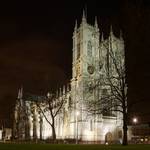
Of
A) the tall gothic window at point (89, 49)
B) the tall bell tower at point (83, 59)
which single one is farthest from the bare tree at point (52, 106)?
the tall gothic window at point (89, 49)

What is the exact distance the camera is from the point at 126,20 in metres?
36.3

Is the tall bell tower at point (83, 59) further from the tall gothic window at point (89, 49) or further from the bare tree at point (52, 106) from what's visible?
the bare tree at point (52, 106)

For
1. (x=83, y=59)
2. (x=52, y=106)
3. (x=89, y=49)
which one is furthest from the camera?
(x=89, y=49)

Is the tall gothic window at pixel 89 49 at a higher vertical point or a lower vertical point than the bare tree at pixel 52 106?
higher

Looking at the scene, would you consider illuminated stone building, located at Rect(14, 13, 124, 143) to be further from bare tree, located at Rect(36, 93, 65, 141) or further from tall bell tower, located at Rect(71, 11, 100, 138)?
bare tree, located at Rect(36, 93, 65, 141)

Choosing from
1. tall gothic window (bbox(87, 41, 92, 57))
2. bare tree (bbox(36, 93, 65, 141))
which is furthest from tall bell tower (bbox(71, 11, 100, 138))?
bare tree (bbox(36, 93, 65, 141))

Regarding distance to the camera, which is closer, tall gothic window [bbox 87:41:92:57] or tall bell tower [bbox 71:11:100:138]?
tall bell tower [bbox 71:11:100:138]

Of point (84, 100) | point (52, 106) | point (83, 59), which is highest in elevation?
point (83, 59)

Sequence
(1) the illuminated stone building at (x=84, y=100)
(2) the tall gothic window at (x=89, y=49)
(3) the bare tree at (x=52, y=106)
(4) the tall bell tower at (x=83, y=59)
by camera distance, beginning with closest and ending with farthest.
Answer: (3) the bare tree at (x=52, y=106), (1) the illuminated stone building at (x=84, y=100), (4) the tall bell tower at (x=83, y=59), (2) the tall gothic window at (x=89, y=49)

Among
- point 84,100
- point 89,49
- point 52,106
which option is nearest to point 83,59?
point 89,49

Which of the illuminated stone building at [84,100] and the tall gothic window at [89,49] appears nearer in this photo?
the illuminated stone building at [84,100]

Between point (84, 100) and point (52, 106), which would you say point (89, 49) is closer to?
point (84, 100)

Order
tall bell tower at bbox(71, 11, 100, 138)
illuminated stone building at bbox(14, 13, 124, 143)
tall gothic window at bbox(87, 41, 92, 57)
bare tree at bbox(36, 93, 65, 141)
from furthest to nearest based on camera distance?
tall gothic window at bbox(87, 41, 92, 57) < tall bell tower at bbox(71, 11, 100, 138) < illuminated stone building at bbox(14, 13, 124, 143) < bare tree at bbox(36, 93, 65, 141)

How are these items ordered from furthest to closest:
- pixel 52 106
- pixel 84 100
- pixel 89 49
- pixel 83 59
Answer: pixel 89 49, pixel 83 59, pixel 84 100, pixel 52 106
